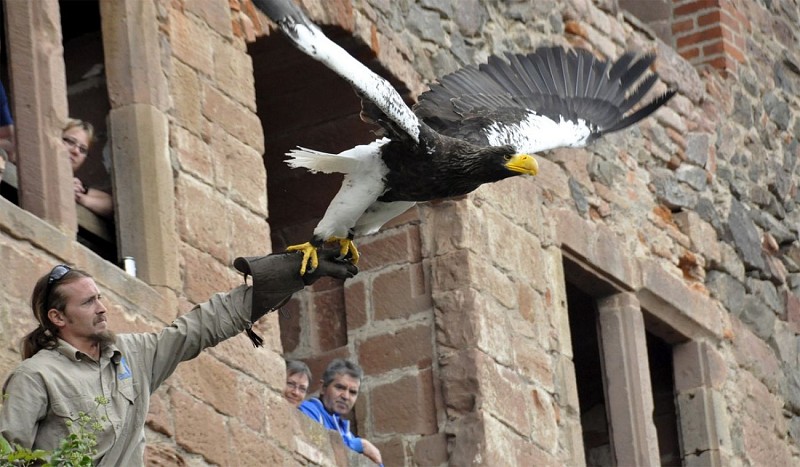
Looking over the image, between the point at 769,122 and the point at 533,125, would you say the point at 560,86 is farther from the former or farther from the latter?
the point at 769,122

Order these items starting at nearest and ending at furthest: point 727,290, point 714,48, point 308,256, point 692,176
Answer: point 308,256 → point 692,176 → point 727,290 → point 714,48

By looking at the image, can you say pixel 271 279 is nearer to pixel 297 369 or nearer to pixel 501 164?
pixel 501 164

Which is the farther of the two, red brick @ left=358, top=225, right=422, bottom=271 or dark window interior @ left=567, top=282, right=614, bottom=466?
dark window interior @ left=567, top=282, right=614, bottom=466

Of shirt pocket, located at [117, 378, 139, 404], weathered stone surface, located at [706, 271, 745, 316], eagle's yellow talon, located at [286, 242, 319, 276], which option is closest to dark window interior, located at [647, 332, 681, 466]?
weathered stone surface, located at [706, 271, 745, 316]

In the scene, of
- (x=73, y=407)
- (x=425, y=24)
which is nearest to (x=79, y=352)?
(x=73, y=407)

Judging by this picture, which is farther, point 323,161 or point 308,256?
point 323,161

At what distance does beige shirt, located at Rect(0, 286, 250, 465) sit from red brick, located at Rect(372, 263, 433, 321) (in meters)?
3.60

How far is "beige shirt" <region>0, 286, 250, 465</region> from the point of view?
18.8ft

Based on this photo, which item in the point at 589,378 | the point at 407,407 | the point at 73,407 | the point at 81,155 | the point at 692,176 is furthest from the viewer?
the point at 589,378

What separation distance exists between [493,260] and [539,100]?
0.90 m

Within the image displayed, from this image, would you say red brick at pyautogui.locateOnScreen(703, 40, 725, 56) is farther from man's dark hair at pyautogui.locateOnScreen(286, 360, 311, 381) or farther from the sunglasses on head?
the sunglasses on head

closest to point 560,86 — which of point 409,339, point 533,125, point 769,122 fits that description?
point 533,125

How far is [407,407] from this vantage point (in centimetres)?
966

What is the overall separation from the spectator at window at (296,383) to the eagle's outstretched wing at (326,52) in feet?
5.15
